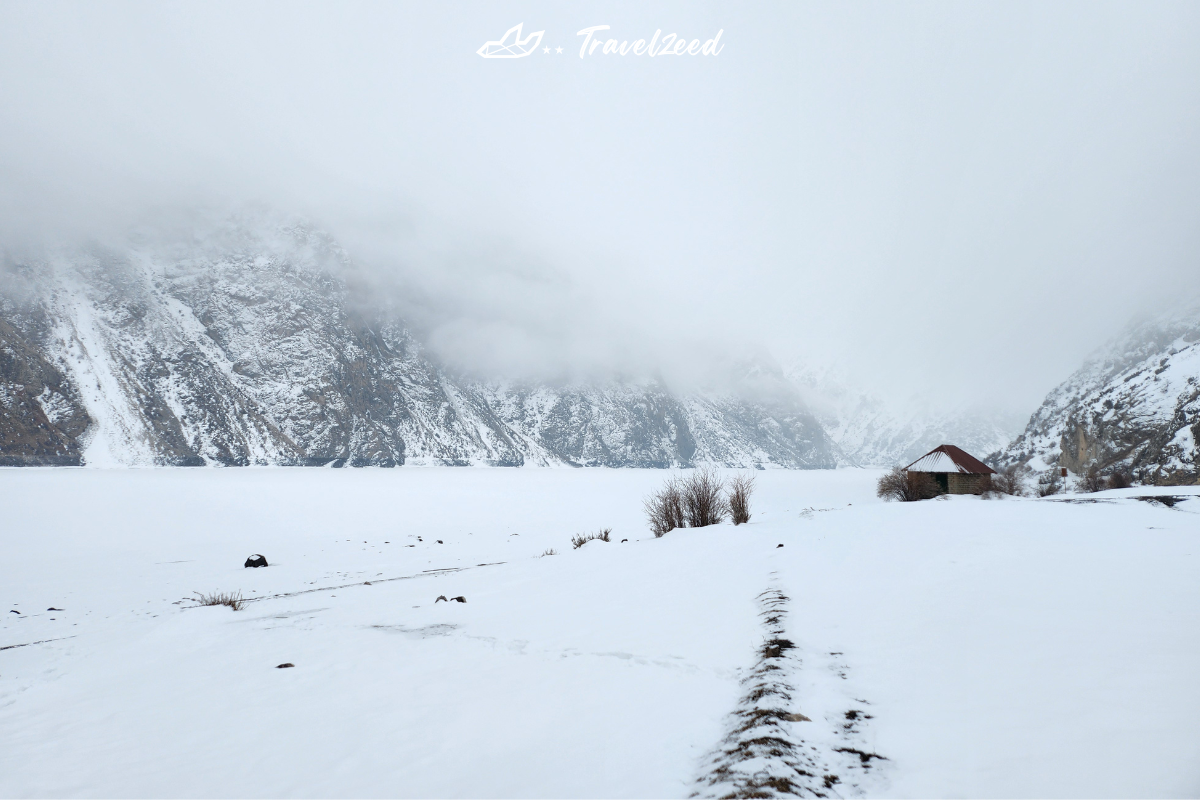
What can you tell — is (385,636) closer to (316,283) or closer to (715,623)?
(715,623)

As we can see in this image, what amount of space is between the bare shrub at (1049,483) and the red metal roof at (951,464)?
7.78 metres

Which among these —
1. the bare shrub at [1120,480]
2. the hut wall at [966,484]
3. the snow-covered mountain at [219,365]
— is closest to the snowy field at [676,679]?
the hut wall at [966,484]

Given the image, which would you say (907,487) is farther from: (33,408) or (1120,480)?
(33,408)

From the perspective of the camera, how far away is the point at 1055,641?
4254 millimetres

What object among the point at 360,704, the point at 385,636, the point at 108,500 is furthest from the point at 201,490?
the point at 360,704

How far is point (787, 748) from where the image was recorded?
308 centimetres

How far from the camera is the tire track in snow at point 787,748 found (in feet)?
8.75

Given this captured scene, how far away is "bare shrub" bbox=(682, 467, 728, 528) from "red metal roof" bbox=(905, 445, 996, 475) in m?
22.3

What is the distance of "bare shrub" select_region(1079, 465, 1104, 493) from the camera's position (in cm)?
3284

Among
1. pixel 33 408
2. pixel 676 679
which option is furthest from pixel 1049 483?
pixel 33 408

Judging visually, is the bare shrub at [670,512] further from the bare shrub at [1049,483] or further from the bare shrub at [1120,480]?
the bare shrub at [1049,483]

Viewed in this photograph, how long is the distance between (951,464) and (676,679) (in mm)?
39537

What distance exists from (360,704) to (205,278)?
168 meters

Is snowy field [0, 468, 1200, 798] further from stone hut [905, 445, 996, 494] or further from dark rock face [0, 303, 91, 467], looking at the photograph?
dark rock face [0, 303, 91, 467]
